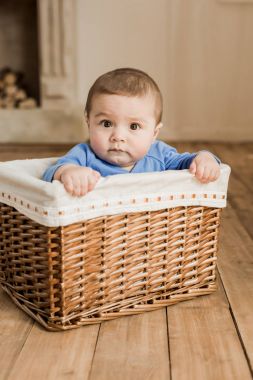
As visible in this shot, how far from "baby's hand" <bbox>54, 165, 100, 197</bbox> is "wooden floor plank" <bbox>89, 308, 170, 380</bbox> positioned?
0.94ft

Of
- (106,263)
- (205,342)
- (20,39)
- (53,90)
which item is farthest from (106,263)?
(20,39)

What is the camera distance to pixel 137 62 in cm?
387

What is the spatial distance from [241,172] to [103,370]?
2.00m

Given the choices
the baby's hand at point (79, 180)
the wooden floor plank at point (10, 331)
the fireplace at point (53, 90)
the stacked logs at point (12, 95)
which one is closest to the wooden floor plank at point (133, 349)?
Answer: the wooden floor plank at point (10, 331)

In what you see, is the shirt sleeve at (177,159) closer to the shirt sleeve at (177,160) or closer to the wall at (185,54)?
the shirt sleeve at (177,160)

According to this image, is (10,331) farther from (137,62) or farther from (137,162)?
(137,62)

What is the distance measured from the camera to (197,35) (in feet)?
12.6

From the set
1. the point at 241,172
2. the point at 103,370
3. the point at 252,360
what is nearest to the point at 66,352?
the point at 103,370

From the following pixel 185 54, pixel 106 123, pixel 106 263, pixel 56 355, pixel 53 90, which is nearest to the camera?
pixel 56 355

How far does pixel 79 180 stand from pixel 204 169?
1.00ft

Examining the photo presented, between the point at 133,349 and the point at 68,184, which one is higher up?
the point at 68,184

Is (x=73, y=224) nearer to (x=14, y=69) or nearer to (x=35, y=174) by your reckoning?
(x=35, y=174)

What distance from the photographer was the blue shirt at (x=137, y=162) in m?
1.27

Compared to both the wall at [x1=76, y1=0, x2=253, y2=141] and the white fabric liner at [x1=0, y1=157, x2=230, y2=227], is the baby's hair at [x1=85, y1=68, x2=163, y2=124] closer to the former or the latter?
the white fabric liner at [x1=0, y1=157, x2=230, y2=227]
